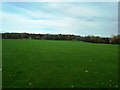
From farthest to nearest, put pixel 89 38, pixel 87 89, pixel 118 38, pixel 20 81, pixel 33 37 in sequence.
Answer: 1. pixel 33 37
2. pixel 89 38
3. pixel 118 38
4. pixel 20 81
5. pixel 87 89

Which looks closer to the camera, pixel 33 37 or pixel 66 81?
pixel 66 81

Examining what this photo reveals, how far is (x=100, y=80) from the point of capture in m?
9.79

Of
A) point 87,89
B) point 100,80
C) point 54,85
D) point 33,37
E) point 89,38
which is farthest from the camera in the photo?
point 33,37

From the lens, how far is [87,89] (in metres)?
8.09

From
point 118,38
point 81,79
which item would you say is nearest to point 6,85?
point 81,79

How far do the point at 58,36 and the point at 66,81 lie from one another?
114057 mm

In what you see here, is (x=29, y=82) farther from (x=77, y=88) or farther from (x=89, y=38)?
(x=89, y=38)

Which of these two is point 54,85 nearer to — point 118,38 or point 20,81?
point 20,81

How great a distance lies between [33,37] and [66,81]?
108480 millimetres

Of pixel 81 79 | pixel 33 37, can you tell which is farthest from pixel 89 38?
pixel 81 79

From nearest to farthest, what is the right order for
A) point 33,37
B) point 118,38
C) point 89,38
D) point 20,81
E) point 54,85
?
point 54,85 → point 20,81 → point 118,38 → point 89,38 → point 33,37

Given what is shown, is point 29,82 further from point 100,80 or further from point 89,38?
point 89,38

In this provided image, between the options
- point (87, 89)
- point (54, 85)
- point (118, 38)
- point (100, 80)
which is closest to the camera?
point (87, 89)

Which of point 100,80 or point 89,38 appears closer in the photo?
point 100,80
